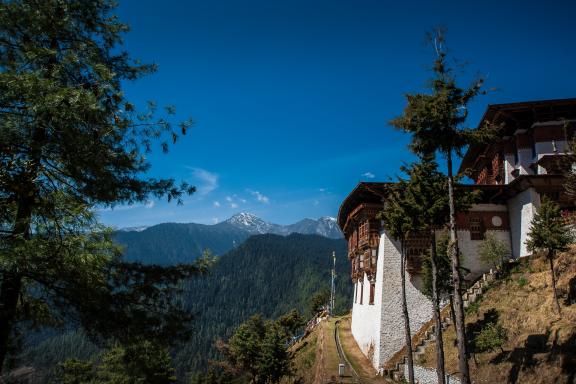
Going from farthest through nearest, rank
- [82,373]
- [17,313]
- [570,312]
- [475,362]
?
1. [82,373]
2. [475,362]
3. [570,312]
4. [17,313]

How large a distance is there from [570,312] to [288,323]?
2253 inches

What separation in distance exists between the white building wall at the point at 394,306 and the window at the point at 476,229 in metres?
6.64

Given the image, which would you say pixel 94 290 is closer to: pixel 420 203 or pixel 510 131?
pixel 420 203

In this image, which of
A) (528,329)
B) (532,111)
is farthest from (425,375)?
(532,111)

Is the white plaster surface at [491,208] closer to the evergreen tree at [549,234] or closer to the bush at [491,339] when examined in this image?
the evergreen tree at [549,234]

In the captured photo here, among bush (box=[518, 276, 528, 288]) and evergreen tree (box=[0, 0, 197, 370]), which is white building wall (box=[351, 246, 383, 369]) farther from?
evergreen tree (box=[0, 0, 197, 370])

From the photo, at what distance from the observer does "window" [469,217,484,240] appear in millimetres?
32469

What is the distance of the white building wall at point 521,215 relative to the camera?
30.0 meters

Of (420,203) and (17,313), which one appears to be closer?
(17,313)

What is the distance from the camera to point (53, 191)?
8.70 metres

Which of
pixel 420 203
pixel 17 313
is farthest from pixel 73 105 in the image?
pixel 420 203

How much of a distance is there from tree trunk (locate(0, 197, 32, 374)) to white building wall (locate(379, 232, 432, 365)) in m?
26.3

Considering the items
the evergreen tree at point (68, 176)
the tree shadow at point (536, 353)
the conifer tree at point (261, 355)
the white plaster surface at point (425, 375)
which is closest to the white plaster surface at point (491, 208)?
the tree shadow at point (536, 353)

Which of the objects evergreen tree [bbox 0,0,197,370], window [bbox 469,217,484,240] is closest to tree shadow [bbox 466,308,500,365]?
window [bbox 469,217,484,240]
